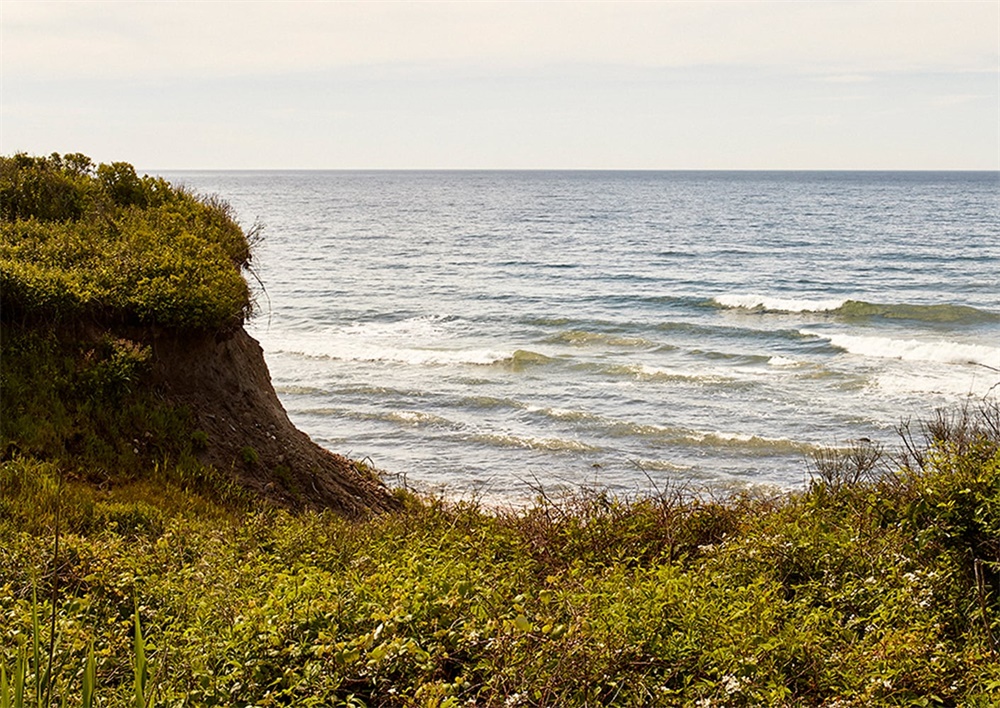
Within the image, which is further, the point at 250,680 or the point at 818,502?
the point at 818,502

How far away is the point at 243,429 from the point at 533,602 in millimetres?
7322

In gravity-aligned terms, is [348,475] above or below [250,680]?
below

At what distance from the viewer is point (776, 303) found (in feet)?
133

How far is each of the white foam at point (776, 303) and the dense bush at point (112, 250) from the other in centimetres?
2654

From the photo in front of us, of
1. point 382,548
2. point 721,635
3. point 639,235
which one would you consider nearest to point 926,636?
point 721,635

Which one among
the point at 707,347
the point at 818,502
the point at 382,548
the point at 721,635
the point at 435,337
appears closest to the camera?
the point at 721,635

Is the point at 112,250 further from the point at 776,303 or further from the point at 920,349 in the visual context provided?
the point at 776,303

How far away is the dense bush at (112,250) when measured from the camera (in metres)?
12.7

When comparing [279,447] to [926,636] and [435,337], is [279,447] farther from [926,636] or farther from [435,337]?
[435,337]

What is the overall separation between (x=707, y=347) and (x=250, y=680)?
26.7 meters

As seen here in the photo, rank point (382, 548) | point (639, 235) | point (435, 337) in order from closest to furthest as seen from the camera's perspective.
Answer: point (382, 548)
point (435, 337)
point (639, 235)

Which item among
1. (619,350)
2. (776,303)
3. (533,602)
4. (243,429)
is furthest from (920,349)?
(533,602)

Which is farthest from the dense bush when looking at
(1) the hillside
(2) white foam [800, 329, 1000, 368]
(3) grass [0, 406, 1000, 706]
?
(2) white foam [800, 329, 1000, 368]

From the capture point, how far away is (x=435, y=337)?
33.7 m
